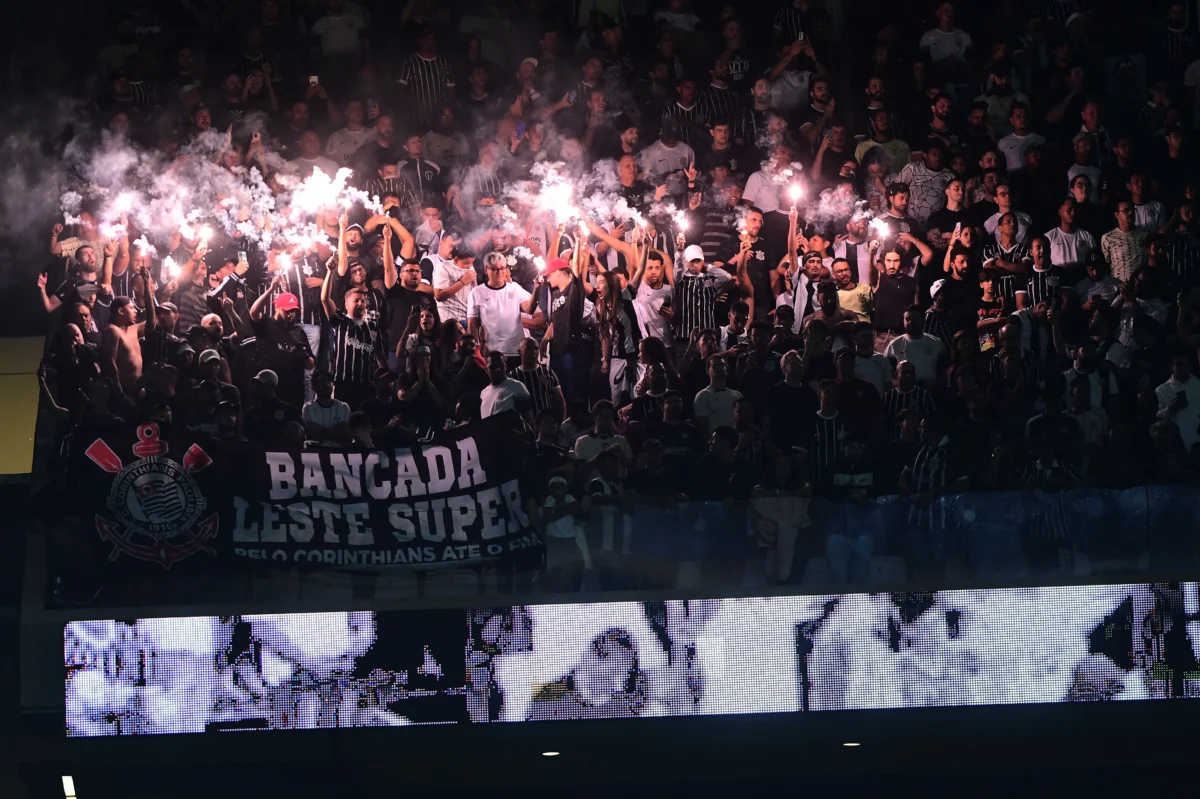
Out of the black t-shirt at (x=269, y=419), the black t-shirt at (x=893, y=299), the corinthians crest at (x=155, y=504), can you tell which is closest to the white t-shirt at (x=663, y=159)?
the black t-shirt at (x=893, y=299)

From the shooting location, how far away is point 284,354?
9.80 meters

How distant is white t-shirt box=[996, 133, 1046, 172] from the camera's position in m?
10.6

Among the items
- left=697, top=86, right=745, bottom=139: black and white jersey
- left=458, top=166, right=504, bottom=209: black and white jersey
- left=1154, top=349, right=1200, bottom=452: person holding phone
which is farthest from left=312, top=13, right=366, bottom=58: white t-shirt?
left=1154, top=349, right=1200, bottom=452: person holding phone

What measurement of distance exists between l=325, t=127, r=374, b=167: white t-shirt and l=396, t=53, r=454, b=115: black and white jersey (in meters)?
0.45

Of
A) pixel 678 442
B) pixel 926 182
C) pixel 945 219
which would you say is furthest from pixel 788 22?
pixel 678 442

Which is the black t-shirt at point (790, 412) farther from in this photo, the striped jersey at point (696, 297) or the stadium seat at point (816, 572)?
the striped jersey at point (696, 297)

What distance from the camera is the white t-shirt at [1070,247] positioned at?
10.1 meters

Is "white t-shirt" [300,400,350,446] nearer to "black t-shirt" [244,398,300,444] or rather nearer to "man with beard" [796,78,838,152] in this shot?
"black t-shirt" [244,398,300,444]

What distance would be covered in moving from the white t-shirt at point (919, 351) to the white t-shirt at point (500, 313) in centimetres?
238

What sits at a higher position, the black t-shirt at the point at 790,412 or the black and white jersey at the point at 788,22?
the black and white jersey at the point at 788,22

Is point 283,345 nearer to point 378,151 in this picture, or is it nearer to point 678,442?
point 378,151

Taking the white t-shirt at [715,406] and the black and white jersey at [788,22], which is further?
the black and white jersey at [788,22]

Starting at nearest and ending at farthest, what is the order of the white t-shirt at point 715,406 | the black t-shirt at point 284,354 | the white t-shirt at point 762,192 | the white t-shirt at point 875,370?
1. the white t-shirt at point 715,406
2. the white t-shirt at point 875,370
3. the black t-shirt at point 284,354
4. the white t-shirt at point 762,192

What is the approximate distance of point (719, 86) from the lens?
11.0 meters
